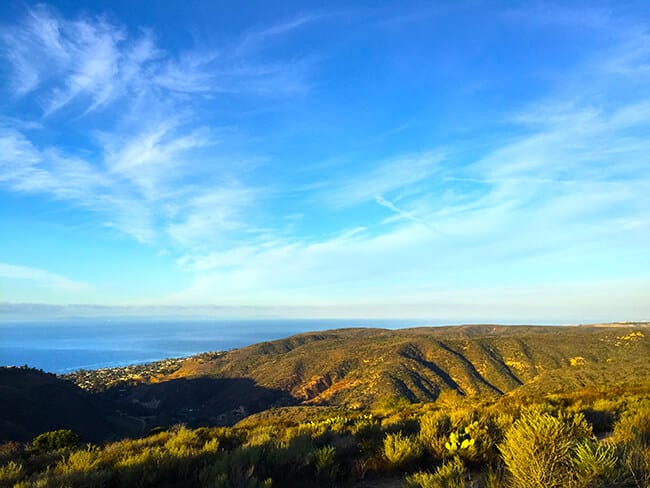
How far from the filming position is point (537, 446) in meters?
3.96

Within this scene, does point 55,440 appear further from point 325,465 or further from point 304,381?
point 304,381

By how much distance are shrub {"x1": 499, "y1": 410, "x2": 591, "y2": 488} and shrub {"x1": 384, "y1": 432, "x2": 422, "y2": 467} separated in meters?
2.13

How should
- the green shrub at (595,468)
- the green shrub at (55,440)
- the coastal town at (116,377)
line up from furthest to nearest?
the coastal town at (116,377)
the green shrub at (55,440)
the green shrub at (595,468)

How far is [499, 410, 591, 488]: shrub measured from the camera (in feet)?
11.5

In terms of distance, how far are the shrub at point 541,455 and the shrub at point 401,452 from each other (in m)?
2.13

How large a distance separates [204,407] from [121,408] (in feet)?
46.7

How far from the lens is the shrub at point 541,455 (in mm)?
3496

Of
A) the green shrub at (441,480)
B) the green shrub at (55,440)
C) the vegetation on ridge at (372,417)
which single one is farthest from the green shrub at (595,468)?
the green shrub at (55,440)

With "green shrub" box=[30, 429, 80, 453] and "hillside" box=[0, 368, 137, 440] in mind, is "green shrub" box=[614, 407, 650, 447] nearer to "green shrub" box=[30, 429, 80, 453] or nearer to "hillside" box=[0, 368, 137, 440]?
"green shrub" box=[30, 429, 80, 453]

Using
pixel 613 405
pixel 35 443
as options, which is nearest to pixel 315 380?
pixel 35 443

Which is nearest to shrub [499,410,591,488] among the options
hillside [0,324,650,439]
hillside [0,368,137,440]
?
hillside [0,324,650,439]

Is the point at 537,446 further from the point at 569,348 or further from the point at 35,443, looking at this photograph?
the point at 569,348

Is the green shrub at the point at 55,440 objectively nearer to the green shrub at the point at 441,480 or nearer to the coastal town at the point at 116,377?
the green shrub at the point at 441,480

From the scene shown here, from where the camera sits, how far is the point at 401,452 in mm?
6148
